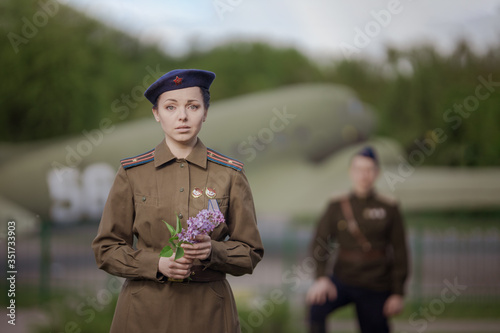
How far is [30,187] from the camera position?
14203 millimetres

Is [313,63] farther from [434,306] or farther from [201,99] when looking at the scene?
[201,99]

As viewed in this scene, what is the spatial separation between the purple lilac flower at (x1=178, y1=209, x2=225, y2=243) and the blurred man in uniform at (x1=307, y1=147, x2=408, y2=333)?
265 cm

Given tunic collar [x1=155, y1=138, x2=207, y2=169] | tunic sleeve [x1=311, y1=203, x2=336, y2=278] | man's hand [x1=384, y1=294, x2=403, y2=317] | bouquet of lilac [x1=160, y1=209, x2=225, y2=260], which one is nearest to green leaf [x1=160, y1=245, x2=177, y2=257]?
bouquet of lilac [x1=160, y1=209, x2=225, y2=260]

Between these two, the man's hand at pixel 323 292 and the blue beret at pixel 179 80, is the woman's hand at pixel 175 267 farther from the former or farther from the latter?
the man's hand at pixel 323 292

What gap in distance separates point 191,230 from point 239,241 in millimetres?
295

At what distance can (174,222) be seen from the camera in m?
2.13

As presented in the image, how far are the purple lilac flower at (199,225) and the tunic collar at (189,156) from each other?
306 mm

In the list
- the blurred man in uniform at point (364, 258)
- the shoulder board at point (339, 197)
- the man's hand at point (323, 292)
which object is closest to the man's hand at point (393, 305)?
the blurred man in uniform at point (364, 258)

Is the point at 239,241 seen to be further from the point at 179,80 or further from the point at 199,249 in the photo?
the point at 179,80

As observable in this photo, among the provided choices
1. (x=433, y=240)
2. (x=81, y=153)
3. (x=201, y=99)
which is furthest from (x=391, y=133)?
(x=201, y=99)

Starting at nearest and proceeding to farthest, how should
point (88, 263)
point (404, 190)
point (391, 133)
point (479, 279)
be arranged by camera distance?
point (479, 279) → point (88, 263) → point (404, 190) → point (391, 133)

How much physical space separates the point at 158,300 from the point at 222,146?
12.1 m


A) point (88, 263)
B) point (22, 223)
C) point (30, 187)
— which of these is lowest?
point (88, 263)

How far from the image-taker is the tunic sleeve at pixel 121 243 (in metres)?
2.07
